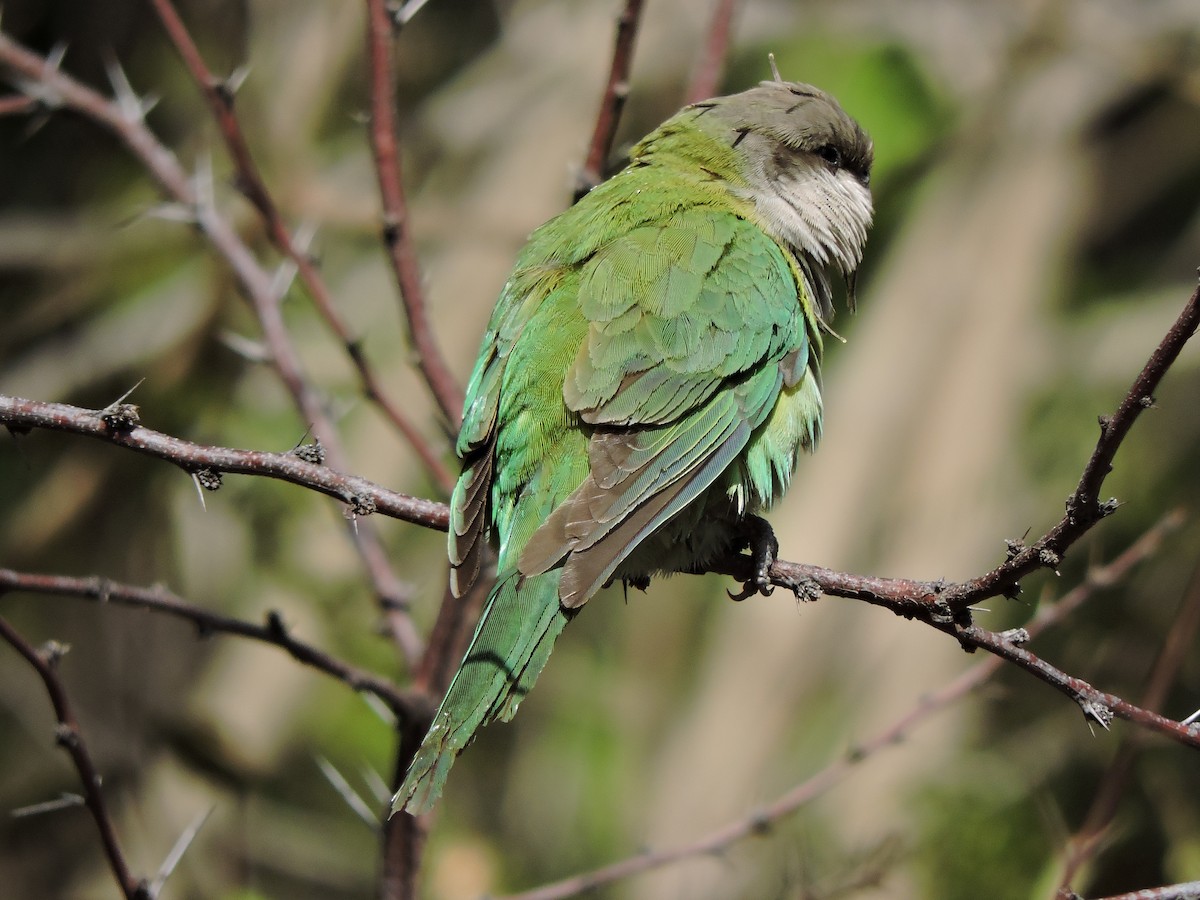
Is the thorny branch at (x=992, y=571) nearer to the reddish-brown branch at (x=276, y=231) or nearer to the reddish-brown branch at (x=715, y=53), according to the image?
the reddish-brown branch at (x=276, y=231)

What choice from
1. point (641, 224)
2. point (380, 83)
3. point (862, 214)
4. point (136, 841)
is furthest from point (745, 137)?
point (136, 841)

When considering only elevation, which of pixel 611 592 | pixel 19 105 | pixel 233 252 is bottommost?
pixel 233 252

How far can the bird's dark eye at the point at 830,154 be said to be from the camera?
397 centimetres

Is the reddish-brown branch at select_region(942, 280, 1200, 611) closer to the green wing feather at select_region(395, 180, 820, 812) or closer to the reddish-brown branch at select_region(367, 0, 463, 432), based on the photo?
the green wing feather at select_region(395, 180, 820, 812)

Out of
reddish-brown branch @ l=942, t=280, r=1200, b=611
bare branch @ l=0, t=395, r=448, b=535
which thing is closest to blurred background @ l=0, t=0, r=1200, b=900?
bare branch @ l=0, t=395, r=448, b=535

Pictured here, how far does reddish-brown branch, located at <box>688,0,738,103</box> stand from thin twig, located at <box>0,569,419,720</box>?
7.43 feet

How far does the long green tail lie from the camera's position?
7.84 feet

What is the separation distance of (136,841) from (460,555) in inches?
129

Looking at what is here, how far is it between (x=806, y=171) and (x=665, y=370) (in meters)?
1.23

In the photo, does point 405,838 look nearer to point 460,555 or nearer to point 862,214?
point 460,555

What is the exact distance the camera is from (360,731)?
5605 mm

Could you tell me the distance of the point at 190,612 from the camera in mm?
2652

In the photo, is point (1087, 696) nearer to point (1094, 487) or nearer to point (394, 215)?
point (1094, 487)

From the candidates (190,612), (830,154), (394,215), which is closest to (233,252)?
(394,215)
